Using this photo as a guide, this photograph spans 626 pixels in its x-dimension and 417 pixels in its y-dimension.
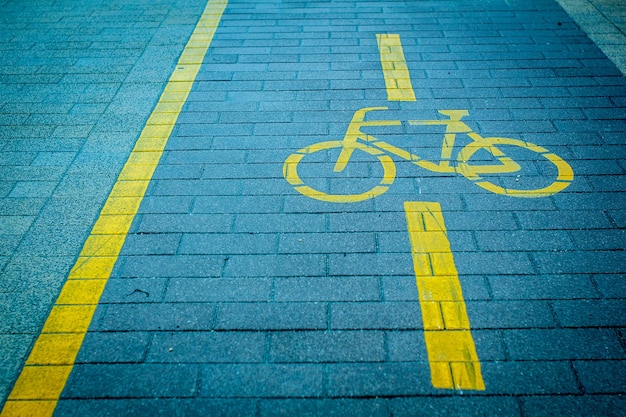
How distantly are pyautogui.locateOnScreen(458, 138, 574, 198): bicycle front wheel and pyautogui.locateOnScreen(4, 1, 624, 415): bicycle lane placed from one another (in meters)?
0.10

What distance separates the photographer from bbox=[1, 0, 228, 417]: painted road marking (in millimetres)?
2324

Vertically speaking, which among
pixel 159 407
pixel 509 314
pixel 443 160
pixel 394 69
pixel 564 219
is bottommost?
Answer: pixel 159 407

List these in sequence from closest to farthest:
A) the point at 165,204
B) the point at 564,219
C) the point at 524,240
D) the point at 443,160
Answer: the point at 524,240 → the point at 564,219 → the point at 165,204 → the point at 443,160

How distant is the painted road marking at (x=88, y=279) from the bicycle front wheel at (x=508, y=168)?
295 cm

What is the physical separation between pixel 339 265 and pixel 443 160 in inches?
61.1

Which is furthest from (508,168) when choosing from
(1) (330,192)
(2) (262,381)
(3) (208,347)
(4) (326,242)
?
(3) (208,347)

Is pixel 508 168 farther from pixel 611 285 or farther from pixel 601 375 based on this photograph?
pixel 601 375

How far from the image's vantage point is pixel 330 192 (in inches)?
137

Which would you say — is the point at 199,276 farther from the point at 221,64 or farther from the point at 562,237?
the point at 221,64

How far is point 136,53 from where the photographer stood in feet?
18.0

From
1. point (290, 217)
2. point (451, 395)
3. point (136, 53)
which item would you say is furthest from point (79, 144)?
point (451, 395)

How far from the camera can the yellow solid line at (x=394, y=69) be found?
460 centimetres

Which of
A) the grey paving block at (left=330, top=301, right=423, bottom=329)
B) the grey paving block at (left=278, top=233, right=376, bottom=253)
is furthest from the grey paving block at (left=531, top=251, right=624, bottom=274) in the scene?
the grey paving block at (left=278, top=233, right=376, bottom=253)

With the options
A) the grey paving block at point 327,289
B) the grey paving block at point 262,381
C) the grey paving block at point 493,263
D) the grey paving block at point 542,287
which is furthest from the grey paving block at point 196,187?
the grey paving block at point 542,287
